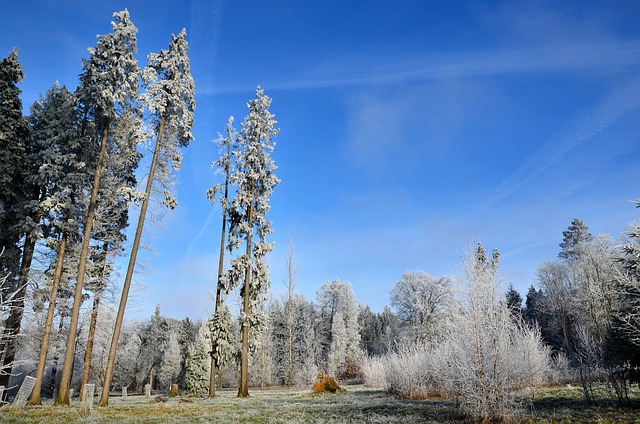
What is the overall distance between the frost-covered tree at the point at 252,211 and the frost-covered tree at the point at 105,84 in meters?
8.33

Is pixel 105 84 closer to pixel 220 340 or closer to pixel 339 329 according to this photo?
pixel 220 340

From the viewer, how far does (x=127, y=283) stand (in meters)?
18.8

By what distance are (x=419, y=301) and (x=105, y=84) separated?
45516 millimetres

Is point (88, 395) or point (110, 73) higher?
point (110, 73)

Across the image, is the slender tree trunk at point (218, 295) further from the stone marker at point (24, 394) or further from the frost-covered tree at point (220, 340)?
the stone marker at point (24, 394)

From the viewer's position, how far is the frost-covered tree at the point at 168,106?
20594 mm

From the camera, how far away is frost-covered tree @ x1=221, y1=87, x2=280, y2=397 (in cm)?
2491

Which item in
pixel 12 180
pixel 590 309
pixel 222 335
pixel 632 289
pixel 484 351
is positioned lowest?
pixel 484 351

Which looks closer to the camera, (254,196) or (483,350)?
(483,350)

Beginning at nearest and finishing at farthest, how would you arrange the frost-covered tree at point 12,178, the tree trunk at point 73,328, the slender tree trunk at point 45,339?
the tree trunk at point 73,328 < the slender tree trunk at point 45,339 < the frost-covered tree at point 12,178

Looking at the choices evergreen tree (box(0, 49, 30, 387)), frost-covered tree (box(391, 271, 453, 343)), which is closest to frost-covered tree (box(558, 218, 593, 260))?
frost-covered tree (box(391, 271, 453, 343))

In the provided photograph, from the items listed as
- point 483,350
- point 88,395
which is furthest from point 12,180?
point 483,350

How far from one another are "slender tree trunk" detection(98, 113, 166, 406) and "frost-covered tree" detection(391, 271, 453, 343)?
39.6 metres

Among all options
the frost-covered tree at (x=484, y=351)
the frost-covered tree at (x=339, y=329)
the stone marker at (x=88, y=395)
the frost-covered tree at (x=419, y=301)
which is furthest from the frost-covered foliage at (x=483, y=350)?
the frost-covered tree at (x=339, y=329)
